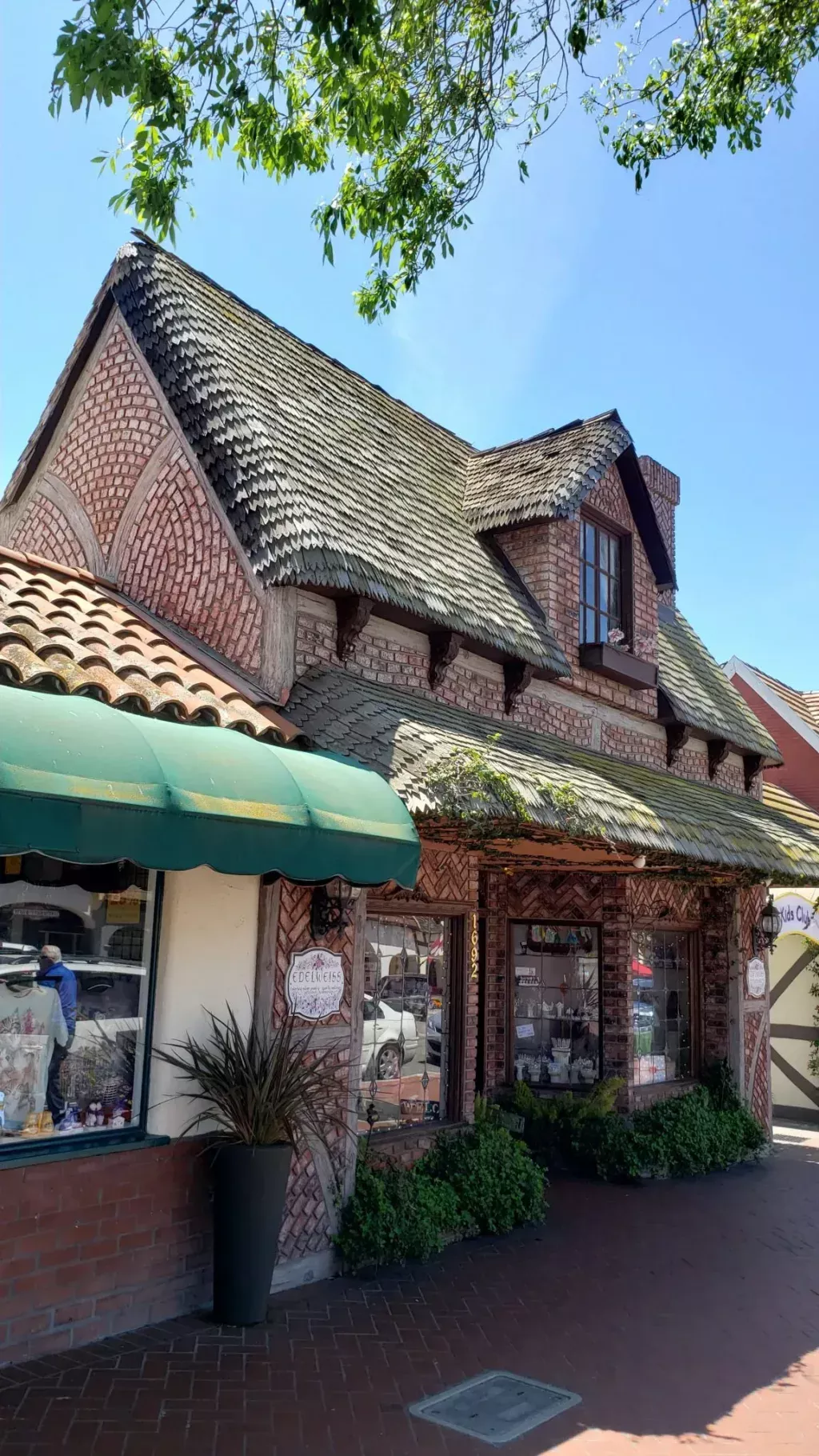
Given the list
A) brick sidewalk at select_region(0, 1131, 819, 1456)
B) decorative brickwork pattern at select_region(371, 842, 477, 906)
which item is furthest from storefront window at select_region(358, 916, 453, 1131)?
brick sidewalk at select_region(0, 1131, 819, 1456)

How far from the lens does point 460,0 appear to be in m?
7.04

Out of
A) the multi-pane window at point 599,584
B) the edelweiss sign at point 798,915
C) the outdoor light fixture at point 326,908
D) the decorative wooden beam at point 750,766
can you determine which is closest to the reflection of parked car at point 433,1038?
the outdoor light fixture at point 326,908

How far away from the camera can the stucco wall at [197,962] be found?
6.35m

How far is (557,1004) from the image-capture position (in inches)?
468

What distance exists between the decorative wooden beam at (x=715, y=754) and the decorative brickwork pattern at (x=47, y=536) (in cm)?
798

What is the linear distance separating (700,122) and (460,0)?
1803 millimetres

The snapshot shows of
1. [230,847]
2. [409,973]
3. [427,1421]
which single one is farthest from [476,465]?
[427,1421]

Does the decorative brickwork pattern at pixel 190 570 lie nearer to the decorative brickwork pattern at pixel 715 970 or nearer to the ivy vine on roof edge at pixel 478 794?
the ivy vine on roof edge at pixel 478 794

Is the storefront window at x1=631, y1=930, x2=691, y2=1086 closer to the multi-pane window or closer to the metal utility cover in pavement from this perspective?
the multi-pane window

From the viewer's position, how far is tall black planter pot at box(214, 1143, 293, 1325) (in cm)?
607

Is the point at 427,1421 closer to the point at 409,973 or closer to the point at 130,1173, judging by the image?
the point at 130,1173

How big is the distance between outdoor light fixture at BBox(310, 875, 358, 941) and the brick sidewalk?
7.42 feet

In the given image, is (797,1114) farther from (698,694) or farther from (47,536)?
(47,536)

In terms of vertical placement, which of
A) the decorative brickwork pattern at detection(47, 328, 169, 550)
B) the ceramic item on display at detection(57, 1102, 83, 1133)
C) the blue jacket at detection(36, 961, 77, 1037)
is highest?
the decorative brickwork pattern at detection(47, 328, 169, 550)
